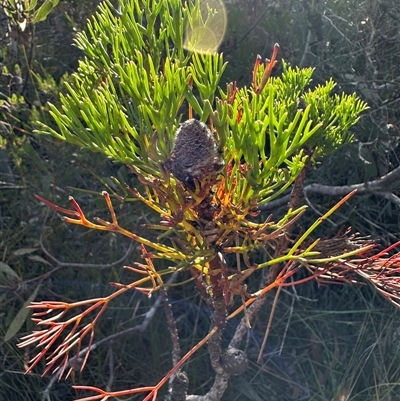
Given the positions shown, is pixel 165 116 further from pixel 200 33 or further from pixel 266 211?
pixel 266 211

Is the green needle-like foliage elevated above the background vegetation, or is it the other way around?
the green needle-like foliage

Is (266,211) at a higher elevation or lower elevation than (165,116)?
lower

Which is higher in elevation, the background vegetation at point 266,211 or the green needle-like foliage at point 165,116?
the green needle-like foliage at point 165,116

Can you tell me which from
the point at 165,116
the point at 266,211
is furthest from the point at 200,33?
the point at 266,211

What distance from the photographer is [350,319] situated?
4.43 ft

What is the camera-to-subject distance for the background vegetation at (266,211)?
124 cm

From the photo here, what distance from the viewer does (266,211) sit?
4.40 ft

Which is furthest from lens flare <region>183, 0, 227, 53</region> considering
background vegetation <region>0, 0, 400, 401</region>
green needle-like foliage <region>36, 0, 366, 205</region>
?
background vegetation <region>0, 0, 400, 401</region>

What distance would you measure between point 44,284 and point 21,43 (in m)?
0.57

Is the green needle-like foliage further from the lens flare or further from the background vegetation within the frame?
the background vegetation

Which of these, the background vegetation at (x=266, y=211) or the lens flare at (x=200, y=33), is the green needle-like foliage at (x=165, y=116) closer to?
the lens flare at (x=200, y=33)

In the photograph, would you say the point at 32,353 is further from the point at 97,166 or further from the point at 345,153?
the point at 345,153

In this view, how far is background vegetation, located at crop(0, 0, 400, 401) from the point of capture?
4.06 ft

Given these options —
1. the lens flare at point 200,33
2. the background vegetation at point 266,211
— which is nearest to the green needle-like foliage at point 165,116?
the lens flare at point 200,33
